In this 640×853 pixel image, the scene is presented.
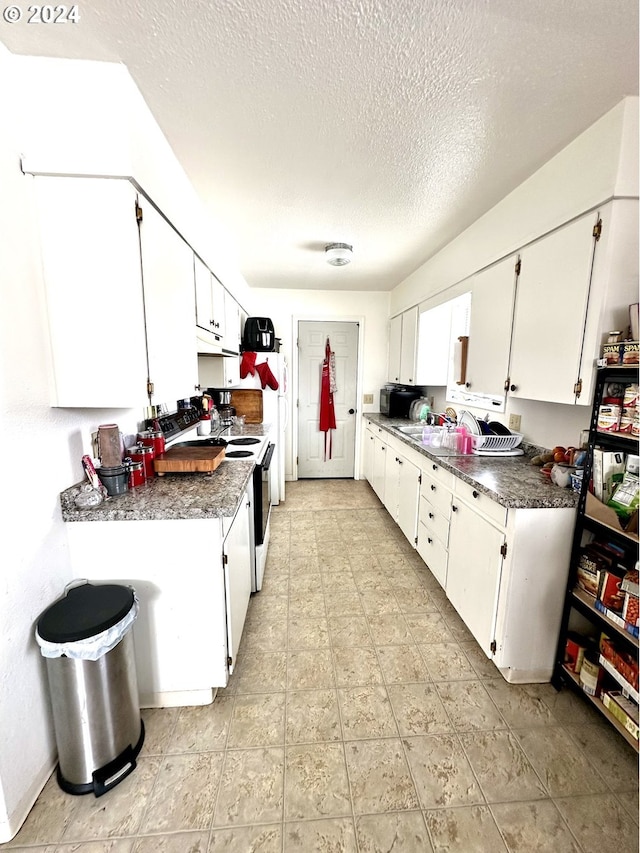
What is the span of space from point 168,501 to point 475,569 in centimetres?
151

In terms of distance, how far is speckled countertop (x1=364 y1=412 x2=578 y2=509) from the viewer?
1.53m

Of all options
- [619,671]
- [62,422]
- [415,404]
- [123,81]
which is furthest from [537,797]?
[415,404]

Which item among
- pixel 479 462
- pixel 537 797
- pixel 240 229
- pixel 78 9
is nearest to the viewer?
pixel 78 9

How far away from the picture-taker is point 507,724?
4.84 ft

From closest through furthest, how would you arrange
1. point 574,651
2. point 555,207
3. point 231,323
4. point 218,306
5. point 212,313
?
point 574,651 → point 555,207 → point 212,313 → point 218,306 → point 231,323

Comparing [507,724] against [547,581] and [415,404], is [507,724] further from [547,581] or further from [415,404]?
[415,404]

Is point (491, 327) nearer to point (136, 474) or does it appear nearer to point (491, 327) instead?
point (491, 327)

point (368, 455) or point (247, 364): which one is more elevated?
point (247, 364)

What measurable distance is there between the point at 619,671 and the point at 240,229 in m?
3.12

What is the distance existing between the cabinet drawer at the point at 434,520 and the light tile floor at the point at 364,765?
52cm

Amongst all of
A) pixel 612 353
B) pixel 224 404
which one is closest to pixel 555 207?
pixel 612 353

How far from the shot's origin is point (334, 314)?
4.42 m

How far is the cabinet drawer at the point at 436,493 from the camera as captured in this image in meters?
2.13

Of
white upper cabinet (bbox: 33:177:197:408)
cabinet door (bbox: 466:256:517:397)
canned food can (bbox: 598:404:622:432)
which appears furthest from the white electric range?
canned food can (bbox: 598:404:622:432)
